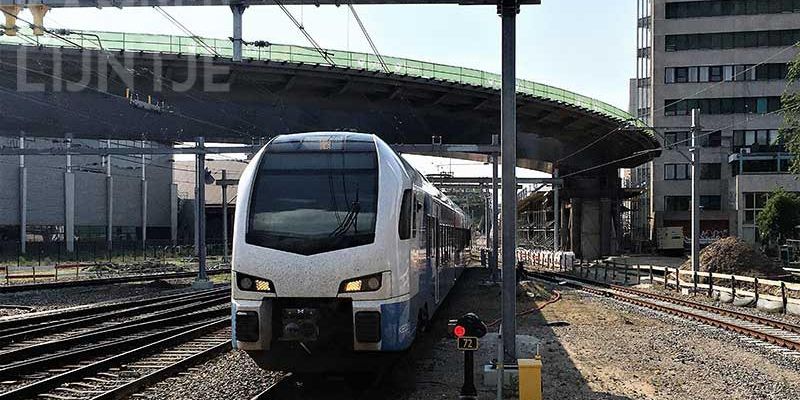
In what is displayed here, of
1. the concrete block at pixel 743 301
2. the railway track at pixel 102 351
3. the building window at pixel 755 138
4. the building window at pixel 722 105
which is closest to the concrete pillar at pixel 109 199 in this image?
the railway track at pixel 102 351

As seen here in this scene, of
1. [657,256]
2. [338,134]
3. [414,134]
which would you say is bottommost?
[657,256]

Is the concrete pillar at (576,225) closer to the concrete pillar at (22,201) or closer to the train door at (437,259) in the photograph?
the concrete pillar at (22,201)

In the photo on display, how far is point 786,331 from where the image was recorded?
1634 cm

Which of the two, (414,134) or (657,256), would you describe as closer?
(414,134)

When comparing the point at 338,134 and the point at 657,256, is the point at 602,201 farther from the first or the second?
the point at 338,134

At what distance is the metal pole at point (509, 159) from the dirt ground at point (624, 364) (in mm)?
855

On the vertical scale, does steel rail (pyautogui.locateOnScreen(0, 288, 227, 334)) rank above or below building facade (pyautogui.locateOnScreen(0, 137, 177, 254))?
below

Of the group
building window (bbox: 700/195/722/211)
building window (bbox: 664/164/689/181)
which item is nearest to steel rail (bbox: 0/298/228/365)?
building window (bbox: 664/164/689/181)

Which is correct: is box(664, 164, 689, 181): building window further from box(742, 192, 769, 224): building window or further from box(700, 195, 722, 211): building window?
box(742, 192, 769, 224): building window

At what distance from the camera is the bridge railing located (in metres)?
31.1

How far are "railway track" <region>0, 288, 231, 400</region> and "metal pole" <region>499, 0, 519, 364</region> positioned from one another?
4855 millimetres

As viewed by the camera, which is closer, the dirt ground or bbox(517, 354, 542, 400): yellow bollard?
bbox(517, 354, 542, 400): yellow bollard

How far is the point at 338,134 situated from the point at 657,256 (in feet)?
181

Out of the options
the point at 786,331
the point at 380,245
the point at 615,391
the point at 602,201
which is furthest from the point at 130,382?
the point at 602,201
